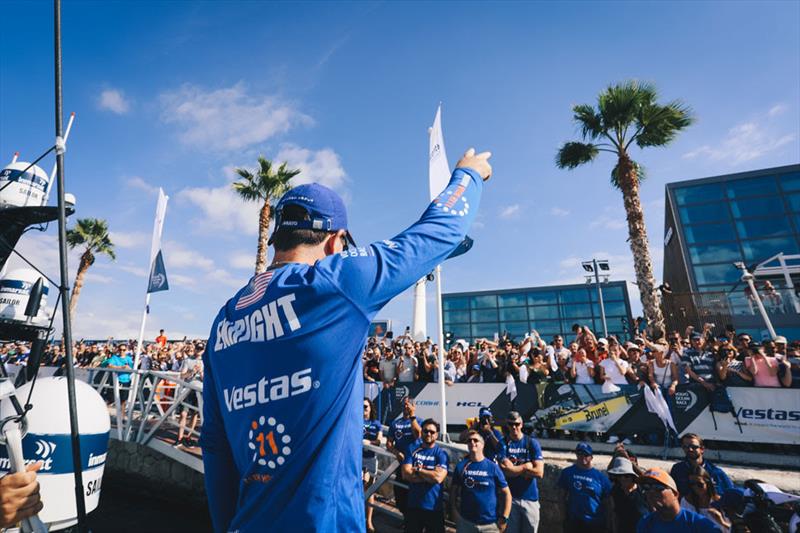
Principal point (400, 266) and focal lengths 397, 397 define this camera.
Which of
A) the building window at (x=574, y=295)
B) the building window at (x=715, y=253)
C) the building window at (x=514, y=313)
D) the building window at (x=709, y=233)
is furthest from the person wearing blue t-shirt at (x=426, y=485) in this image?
the building window at (x=574, y=295)

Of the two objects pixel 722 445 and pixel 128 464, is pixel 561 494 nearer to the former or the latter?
pixel 722 445

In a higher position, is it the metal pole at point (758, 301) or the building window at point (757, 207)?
the building window at point (757, 207)

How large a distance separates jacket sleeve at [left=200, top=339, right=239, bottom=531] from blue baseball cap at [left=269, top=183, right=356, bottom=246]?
532 mm

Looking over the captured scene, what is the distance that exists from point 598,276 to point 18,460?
28.0m

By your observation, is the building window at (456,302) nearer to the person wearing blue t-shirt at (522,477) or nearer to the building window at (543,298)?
the building window at (543,298)

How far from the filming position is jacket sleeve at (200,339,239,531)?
1358mm

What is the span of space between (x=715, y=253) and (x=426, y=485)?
26.3m

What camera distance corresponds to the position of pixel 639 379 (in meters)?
8.88

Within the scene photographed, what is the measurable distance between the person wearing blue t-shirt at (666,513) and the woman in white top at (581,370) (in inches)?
196

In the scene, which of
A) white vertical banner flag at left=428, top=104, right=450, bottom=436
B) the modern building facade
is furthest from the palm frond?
the modern building facade

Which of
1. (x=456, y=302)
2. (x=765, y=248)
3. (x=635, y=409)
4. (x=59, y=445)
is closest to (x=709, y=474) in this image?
(x=635, y=409)

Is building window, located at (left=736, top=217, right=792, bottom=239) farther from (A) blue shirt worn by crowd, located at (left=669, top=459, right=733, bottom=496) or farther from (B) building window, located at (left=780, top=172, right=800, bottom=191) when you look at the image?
(A) blue shirt worn by crowd, located at (left=669, top=459, right=733, bottom=496)

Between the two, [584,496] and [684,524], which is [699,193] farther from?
[684,524]

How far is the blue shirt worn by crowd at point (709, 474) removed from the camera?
534cm
